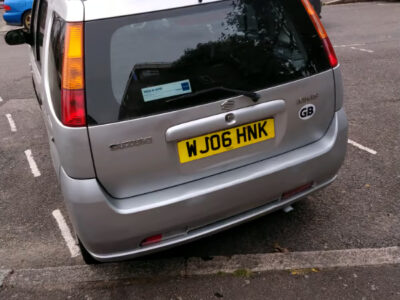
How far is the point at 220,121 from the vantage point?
2293 mm

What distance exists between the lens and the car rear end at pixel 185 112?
2.13 m

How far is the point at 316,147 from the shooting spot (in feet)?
8.82

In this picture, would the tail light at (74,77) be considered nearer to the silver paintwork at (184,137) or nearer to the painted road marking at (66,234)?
the silver paintwork at (184,137)

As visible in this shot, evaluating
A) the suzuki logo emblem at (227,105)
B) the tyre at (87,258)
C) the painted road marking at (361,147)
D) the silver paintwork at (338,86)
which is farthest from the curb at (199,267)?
the painted road marking at (361,147)

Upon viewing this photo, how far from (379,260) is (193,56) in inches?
71.0

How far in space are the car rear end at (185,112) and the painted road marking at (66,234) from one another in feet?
2.63

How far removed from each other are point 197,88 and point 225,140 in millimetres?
338

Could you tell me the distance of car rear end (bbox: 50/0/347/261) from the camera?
2133 mm

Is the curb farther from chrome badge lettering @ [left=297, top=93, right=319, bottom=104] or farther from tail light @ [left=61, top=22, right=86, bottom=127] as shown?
tail light @ [left=61, top=22, right=86, bottom=127]

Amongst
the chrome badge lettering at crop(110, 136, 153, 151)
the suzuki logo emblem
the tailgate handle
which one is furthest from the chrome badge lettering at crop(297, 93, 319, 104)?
the chrome badge lettering at crop(110, 136, 153, 151)

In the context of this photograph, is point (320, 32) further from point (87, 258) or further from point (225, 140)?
point (87, 258)

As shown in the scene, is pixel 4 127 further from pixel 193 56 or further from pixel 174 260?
pixel 193 56

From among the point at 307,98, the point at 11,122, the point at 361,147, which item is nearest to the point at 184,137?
the point at 307,98

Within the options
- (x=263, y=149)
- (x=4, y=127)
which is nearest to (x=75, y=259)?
(x=263, y=149)
